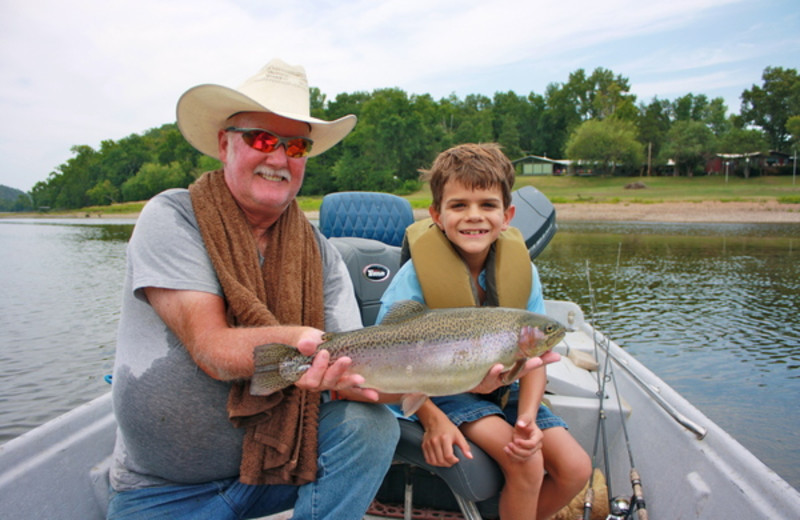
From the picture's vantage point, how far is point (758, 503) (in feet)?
8.00

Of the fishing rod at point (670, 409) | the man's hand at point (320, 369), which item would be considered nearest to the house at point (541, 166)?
the fishing rod at point (670, 409)

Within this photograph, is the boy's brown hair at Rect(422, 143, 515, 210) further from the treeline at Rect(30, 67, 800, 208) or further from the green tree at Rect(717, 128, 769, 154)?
the green tree at Rect(717, 128, 769, 154)

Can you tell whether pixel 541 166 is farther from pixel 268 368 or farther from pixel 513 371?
pixel 268 368

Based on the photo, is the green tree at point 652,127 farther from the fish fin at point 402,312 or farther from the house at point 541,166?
the fish fin at point 402,312

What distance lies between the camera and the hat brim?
2635mm

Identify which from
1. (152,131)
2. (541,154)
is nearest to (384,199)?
(541,154)

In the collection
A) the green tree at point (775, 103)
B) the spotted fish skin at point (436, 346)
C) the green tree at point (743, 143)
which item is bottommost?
the spotted fish skin at point (436, 346)

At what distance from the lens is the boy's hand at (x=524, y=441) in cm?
264

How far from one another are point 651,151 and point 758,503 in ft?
294

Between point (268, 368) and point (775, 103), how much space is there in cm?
10456

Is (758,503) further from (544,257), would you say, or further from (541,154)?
(541,154)

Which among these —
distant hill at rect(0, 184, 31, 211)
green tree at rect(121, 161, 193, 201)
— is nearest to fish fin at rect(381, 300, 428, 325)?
green tree at rect(121, 161, 193, 201)

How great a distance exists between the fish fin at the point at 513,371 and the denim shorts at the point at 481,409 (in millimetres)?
332

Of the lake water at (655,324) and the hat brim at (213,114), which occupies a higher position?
the hat brim at (213,114)
